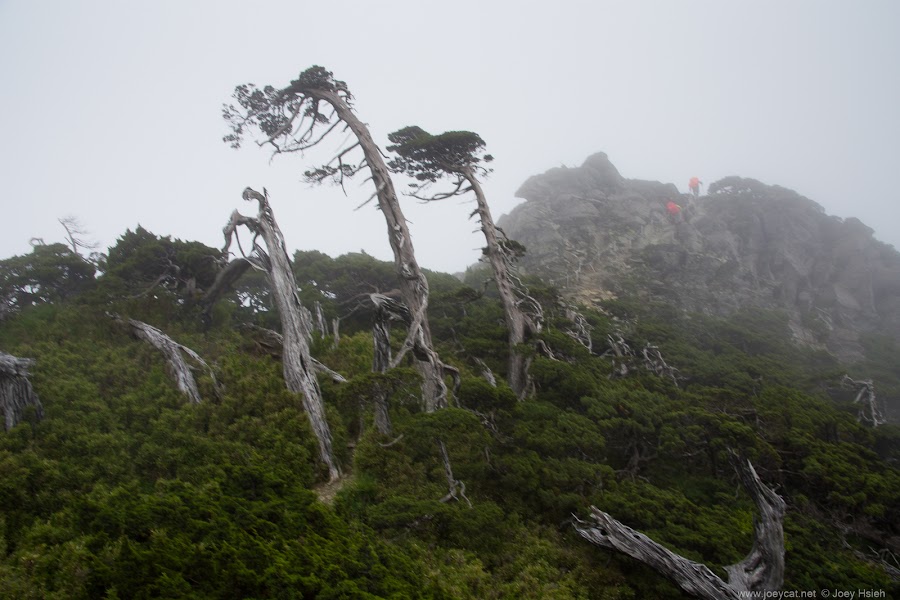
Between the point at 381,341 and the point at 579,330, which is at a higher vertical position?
the point at 381,341

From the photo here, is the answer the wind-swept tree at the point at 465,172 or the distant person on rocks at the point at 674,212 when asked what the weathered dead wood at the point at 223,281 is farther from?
the distant person on rocks at the point at 674,212

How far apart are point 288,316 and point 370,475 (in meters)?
4.20

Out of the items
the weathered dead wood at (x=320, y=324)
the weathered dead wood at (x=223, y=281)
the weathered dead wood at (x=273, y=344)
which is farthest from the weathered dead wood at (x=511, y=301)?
the weathered dead wood at (x=223, y=281)

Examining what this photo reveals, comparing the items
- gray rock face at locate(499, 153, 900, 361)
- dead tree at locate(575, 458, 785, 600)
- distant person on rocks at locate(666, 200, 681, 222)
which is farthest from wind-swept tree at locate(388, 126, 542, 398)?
distant person on rocks at locate(666, 200, 681, 222)

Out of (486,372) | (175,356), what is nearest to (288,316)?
(175,356)

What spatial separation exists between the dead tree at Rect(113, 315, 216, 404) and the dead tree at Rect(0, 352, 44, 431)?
81.4 inches

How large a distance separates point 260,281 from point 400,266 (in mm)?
7169

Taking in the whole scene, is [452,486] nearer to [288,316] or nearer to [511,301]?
[288,316]

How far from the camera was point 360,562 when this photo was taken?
16.4ft

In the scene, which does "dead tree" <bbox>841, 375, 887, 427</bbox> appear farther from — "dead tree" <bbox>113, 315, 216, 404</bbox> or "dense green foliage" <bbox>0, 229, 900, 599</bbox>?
"dead tree" <bbox>113, 315, 216, 404</bbox>

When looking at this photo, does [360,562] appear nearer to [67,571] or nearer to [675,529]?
[67,571]

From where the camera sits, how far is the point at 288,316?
33.9 feet

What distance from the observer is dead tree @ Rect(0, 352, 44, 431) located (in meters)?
7.31

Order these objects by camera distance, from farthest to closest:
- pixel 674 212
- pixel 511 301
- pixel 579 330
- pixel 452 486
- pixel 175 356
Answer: pixel 674 212 < pixel 579 330 < pixel 511 301 < pixel 175 356 < pixel 452 486
